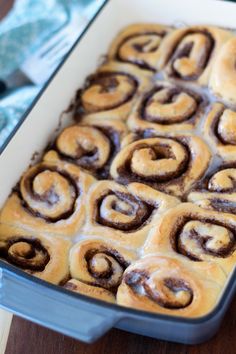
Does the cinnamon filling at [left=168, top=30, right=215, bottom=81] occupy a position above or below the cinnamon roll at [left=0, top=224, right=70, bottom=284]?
above

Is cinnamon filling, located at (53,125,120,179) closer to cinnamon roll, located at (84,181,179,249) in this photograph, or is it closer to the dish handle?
cinnamon roll, located at (84,181,179,249)

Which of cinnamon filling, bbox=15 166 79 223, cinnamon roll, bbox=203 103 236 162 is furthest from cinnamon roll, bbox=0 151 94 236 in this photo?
cinnamon roll, bbox=203 103 236 162

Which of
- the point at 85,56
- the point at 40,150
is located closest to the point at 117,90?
the point at 85,56

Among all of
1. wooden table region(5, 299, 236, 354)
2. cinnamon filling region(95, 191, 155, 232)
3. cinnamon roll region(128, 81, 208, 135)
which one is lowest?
wooden table region(5, 299, 236, 354)

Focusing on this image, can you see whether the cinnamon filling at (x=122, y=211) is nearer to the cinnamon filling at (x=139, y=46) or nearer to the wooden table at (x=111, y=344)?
the wooden table at (x=111, y=344)

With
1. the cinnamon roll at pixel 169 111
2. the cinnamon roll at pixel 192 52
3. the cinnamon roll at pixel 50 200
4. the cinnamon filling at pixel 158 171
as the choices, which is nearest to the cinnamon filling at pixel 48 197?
→ the cinnamon roll at pixel 50 200
